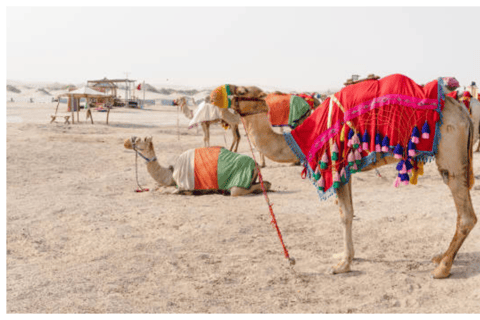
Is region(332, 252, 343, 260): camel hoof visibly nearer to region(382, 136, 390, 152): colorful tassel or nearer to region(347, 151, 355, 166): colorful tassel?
region(347, 151, 355, 166): colorful tassel

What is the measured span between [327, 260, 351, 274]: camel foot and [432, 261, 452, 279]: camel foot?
85cm

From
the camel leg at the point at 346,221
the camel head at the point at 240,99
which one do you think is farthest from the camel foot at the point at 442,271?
the camel head at the point at 240,99

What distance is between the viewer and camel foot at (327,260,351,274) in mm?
4754

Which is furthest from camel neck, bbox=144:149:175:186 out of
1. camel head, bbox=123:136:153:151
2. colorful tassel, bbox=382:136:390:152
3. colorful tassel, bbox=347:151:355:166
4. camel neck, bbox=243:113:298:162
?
colorful tassel, bbox=382:136:390:152

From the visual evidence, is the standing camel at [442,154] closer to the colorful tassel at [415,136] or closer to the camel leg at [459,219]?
the camel leg at [459,219]

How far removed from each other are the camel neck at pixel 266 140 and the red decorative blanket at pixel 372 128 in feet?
0.62

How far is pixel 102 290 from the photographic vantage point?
431cm

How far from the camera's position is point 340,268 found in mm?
4762

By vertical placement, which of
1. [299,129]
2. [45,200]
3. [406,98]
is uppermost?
[406,98]

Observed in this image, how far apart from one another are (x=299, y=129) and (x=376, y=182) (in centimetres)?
550

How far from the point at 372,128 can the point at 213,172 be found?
4.71 m

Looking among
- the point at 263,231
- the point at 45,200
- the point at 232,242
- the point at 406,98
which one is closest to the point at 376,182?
the point at 263,231

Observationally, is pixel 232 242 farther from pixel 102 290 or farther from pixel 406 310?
pixel 406 310

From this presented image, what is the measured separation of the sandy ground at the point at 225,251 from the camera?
4109 millimetres
